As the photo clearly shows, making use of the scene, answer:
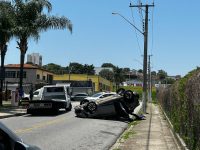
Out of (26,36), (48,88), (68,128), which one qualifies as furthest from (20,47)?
(68,128)

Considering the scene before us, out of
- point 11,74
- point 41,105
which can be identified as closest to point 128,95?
point 41,105

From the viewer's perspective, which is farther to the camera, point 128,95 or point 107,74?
point 107,74

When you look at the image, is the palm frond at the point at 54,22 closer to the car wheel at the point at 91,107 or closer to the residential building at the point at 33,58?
the car wheel at the point at 91,107

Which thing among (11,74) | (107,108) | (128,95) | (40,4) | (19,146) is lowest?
(107,108)

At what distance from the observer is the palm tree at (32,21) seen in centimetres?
A: 4192

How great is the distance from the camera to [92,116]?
28.6m

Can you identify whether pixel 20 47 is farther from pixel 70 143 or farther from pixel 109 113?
pixel 70 143

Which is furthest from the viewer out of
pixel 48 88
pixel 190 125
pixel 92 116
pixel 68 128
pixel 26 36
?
pixel 26 36

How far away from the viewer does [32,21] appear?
42344 mm

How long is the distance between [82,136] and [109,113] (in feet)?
33.6

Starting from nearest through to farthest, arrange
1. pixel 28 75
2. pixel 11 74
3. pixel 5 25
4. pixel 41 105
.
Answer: pixel 41 105
pixel 5 25
pixel 28 75
pixel 11 74

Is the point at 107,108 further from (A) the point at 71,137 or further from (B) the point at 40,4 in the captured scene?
(B) the point at 40,4

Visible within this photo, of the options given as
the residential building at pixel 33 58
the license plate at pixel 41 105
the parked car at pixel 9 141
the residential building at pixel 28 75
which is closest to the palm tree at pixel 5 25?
the license plate at pixel 41 105

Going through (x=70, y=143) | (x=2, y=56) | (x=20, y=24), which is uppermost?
(x=20, y=24)
